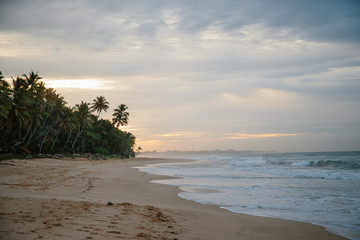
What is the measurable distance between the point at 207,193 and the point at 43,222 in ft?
25.5

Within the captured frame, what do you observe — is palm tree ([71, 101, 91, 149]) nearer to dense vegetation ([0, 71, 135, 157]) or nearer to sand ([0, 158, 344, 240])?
dense vegetation ([0, 71, 135, 157])

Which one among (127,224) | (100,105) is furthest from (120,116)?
(127,224)

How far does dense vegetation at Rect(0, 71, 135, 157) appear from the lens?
1176 inches

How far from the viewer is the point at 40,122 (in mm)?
39156

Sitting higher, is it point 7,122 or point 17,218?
point 7,122

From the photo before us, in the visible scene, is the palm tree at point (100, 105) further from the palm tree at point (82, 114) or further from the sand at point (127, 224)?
the sand at point (127, 224)

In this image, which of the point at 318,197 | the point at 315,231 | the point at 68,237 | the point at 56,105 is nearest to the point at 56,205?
the point at 68,237

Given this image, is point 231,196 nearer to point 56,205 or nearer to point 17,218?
point 56,205

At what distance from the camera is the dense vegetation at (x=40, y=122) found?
1176 inches

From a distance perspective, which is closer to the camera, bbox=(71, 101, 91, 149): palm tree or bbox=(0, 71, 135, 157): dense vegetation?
bbox=(0, 71, 135, 157): dense vegetation

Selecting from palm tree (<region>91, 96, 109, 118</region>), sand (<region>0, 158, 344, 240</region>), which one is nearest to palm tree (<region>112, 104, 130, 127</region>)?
palm tree (<region>91, 96, 109, 118</region>)

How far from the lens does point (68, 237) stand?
3.88 metres

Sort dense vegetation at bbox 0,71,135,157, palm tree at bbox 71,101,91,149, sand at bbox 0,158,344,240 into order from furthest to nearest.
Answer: palm tree at bbox 71,101,91,149
dense vegetation at bbox 0,71,135,157
sand at bbox 0,158,344,240

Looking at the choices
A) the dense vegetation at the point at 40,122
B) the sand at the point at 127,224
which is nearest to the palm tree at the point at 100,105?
the dense vegetation at the point at 40,122
